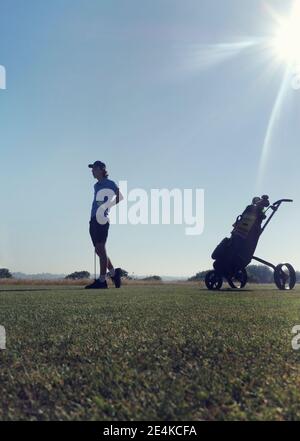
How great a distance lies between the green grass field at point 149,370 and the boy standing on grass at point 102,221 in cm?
511

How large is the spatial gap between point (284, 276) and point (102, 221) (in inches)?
182

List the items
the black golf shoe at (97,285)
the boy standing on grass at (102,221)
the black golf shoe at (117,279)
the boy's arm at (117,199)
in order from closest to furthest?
1. the black golf shoe at (97,285)
2. the boy standing on grass at (102,221)
3. the boy's arm at (117,199)
4. the black golf shoe at (117,279)

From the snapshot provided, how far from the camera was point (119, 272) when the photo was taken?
8.91 metres

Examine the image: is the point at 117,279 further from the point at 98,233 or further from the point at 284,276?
the point at 284,276

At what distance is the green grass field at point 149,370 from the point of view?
1388 mm

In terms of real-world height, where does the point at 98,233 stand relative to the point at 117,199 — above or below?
below

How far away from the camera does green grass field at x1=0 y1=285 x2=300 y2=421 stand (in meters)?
1.39

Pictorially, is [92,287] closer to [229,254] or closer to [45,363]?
[229,254]

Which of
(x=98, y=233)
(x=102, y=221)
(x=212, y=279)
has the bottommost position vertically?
(x=212, y=279)

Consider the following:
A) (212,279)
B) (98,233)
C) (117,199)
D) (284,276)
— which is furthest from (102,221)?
(284,276)

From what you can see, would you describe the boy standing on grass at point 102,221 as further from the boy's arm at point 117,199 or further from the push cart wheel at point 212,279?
the push cart wheel at point 212,279

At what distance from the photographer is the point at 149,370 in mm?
1838

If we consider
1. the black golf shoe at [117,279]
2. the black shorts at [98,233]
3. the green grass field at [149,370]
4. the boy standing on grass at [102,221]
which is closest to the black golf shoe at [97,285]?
the boy standing on grass at [102,221]
